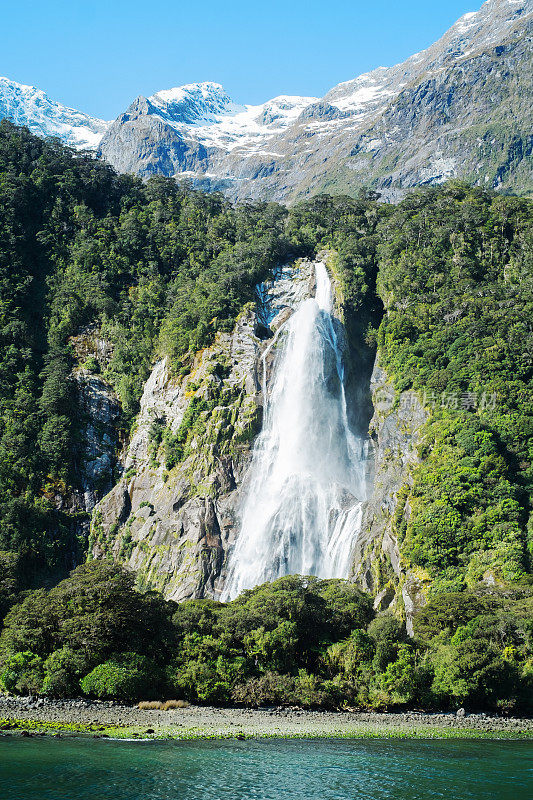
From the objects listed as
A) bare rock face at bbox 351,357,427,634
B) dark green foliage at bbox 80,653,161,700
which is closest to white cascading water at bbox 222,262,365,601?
bare rock face at bbox 351,357,427,634

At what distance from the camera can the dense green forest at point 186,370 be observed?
104 feet

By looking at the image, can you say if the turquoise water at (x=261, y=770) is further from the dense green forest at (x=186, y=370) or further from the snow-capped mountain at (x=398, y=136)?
the snow-capped mountain at (x=398, y=136)

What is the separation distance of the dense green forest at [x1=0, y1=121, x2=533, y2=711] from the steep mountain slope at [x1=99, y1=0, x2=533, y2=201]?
49.3 metres

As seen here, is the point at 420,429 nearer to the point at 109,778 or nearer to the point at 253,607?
the point at 253,607

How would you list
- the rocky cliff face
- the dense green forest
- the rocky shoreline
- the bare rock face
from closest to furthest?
the rocky shoreline
the dense green forest
the bare rock face
the rocky cliff face

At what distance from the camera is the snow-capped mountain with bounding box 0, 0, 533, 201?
121 meters

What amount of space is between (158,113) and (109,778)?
7685 inches

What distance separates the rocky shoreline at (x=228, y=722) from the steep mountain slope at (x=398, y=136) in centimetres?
9452

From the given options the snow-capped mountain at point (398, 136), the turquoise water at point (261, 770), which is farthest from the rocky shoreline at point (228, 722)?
the snow-capped mountain at point (398, 136)

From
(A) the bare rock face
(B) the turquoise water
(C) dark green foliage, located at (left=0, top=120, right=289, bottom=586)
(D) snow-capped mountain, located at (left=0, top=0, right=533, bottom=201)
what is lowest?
(B) the turquoise water

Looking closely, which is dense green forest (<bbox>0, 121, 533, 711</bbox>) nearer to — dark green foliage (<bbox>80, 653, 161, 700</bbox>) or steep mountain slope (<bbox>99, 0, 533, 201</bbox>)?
dark green foliage (<bbox>80, 653, 161, 700</bbox>)

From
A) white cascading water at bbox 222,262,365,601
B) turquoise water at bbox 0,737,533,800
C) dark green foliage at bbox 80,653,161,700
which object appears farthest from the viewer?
white cascading water at bbox 222,262,365,601

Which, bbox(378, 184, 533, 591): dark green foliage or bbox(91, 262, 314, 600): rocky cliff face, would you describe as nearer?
bbox(378, 184, 533, 591): dark green foliage

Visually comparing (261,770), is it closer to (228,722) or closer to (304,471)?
(228,722)
